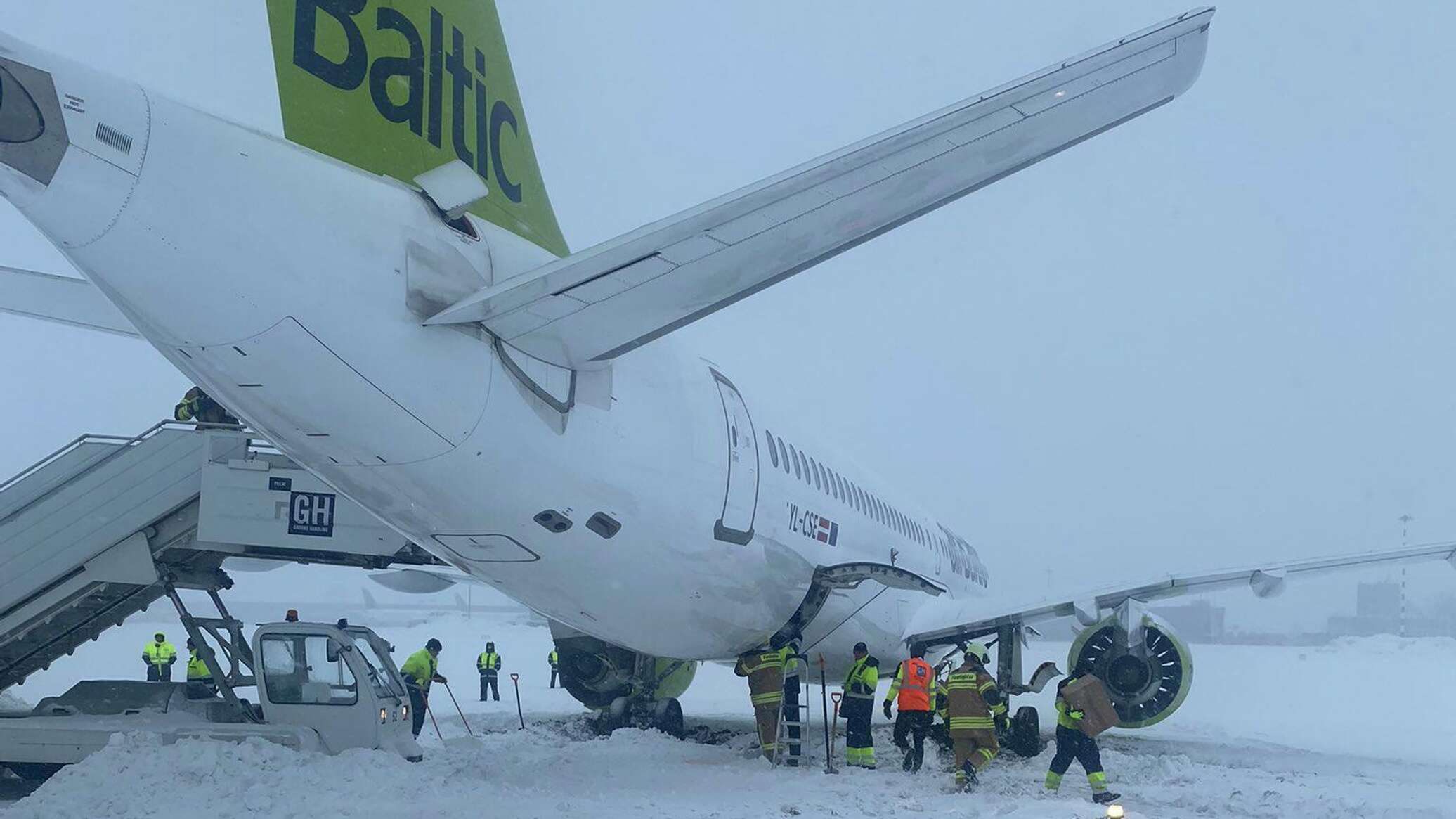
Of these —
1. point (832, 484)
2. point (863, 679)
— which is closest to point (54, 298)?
point (832, 484)

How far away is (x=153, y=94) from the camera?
490 cm

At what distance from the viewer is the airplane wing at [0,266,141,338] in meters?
9.16

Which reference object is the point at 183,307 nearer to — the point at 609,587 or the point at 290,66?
the point at 290,66

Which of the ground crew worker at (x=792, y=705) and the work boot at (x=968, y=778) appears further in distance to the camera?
the ground crew worker at (x=792, y=705)

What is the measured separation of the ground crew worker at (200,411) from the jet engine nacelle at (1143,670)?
8889mm

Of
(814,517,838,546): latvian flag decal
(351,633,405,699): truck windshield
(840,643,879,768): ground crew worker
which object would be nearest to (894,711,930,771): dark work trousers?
(840,643,879,768): ground crew worker

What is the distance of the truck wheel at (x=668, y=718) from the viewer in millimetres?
13359

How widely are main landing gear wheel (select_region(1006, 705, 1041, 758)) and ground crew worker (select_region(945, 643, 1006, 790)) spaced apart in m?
1.71

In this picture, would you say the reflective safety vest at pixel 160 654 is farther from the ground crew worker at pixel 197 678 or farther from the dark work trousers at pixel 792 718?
the dark work trousers at pixel 792 718

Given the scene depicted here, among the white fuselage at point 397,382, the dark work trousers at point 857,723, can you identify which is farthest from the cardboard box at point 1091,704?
the white fuselage at point 397,382

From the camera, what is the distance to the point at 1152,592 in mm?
12359

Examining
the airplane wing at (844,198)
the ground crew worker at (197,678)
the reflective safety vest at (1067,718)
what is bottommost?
the reflective safety vest at (1067,718)

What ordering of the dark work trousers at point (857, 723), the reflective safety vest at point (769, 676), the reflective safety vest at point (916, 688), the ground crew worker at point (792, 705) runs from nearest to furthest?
the ground crew worker at point (792, 705) → the reflective safety vest at point (769, 676) → the dark work trousers at point (857, 723) → the reflective safety vest at point (916, 688)

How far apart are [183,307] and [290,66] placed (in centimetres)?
187
